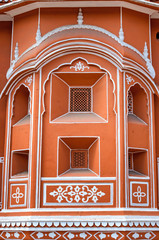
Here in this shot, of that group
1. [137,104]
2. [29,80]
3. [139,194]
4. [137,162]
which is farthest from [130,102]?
[29,80]

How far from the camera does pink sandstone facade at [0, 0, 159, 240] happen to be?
10.4 m

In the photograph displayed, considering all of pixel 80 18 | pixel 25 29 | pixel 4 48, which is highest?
pixel 80 18

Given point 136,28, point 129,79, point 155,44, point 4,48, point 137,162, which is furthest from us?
point 4,48

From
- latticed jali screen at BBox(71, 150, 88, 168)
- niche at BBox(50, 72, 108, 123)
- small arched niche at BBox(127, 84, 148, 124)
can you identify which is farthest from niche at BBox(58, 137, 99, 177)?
small arched niche at BBox(127, 84, 148, 124)

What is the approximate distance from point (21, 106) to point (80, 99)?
5.30 ft

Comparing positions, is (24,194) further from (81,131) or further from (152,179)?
(152,179)

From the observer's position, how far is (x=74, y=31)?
37.4ft

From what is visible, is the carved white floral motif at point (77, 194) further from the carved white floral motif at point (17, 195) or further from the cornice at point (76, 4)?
the cornice at point (76, 4)

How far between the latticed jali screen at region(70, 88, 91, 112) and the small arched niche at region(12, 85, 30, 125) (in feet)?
4.05

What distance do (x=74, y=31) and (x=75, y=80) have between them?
4.21ft

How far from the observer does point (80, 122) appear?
1105cm

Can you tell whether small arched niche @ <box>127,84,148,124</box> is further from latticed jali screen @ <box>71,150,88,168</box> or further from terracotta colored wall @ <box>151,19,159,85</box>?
latticed jali screen @ <box>71,150,88,168</box>

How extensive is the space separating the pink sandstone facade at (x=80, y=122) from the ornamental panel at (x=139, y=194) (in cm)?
2

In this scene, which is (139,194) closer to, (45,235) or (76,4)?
(45,235)
